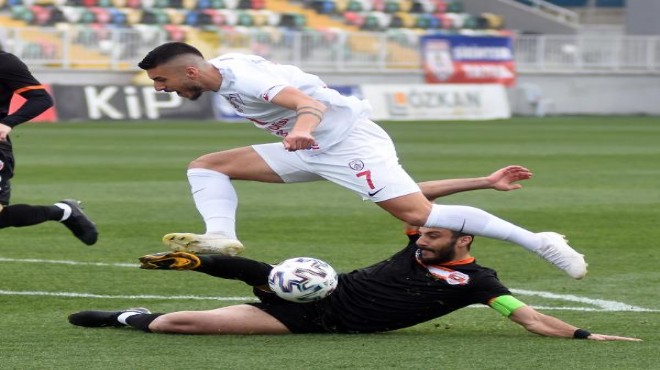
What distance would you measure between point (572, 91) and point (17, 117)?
32121mm

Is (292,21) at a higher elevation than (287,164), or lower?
lower

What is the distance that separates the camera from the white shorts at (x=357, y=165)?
7.68 metres

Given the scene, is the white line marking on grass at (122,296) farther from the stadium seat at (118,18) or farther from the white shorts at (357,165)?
the stadium seat at (118,18)

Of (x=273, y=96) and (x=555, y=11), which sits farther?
(x=555, y=11)

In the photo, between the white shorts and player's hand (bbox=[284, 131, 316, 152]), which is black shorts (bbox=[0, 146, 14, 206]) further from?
player's hand (bbox=[284, 131, 316, 152])

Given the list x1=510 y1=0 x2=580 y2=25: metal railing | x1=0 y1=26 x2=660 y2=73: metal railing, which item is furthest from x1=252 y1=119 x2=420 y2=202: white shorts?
x1=510 y1=0 x2=580 y2=25: metal railing

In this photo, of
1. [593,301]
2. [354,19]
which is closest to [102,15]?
[354,19]

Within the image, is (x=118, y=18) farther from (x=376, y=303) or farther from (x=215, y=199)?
(x=376, y=303)

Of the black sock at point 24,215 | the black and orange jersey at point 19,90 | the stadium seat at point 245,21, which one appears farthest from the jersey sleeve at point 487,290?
the stadium seat at point 245,21

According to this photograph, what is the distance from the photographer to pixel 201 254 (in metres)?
7.69

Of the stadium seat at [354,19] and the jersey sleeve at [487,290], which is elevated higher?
the jersey sleeve at [487,290]

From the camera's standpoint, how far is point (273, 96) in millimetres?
7340

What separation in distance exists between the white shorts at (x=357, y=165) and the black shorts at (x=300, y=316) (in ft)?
2.27

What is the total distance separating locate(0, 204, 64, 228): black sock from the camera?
926cm
